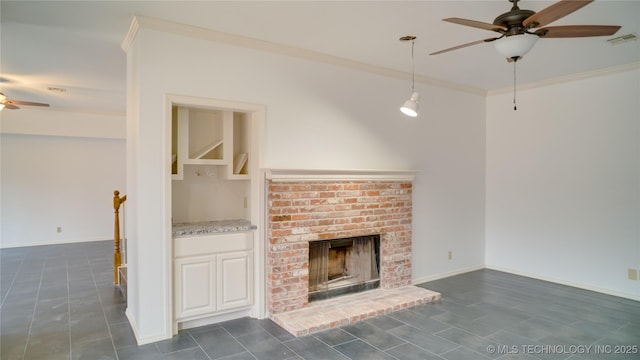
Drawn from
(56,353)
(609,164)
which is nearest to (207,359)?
(56,353)

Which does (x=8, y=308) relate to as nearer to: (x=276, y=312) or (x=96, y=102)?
(x=276, y=312)

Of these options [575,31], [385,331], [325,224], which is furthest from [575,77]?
[385,331]

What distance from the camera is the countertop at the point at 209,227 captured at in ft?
11.6

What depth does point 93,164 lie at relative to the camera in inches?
320

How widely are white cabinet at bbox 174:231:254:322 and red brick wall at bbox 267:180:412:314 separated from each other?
9.7 inches

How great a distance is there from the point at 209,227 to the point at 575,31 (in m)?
3.25

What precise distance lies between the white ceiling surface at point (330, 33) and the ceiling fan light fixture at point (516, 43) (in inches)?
21.3

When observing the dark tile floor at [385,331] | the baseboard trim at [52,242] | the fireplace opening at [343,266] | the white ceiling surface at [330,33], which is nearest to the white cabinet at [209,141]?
the white ceiling surface at [330,33]

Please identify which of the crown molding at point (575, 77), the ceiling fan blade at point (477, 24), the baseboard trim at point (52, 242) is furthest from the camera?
the baseboard trim at point (52, 242)

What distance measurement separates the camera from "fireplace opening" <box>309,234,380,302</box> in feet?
14.1

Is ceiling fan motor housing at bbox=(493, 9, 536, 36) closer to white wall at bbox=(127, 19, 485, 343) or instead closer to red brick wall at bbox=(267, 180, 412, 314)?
white wall at bbox=(127, 19, 485, 343)

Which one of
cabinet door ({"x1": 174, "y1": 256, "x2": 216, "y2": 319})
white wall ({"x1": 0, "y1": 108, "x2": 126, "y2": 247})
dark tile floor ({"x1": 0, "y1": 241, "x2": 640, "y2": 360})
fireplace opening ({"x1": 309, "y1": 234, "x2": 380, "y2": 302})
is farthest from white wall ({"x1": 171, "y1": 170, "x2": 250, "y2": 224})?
white wall ({"x1": 0, "y1": 108, "x2": 126, "y2": 247})

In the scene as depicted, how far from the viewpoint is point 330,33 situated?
355 centimetres

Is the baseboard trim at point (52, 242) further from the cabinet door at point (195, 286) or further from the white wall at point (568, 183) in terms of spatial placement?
the white wall at point (568, 183)
